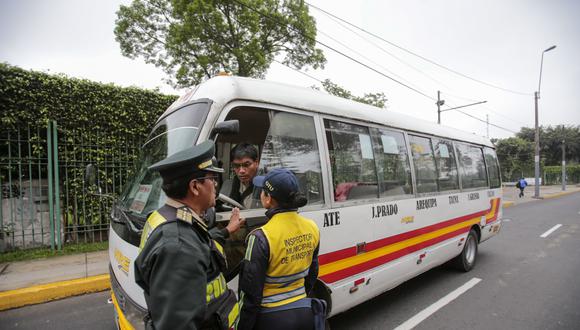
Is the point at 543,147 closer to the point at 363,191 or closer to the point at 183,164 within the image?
the point at 363,191

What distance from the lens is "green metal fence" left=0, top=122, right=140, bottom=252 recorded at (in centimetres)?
608

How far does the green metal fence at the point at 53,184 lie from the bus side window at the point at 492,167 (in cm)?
817

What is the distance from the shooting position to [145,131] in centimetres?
735

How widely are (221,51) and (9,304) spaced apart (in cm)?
1201

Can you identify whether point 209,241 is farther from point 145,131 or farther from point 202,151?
point 145,131

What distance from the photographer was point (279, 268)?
6.06ft

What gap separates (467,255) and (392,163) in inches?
124

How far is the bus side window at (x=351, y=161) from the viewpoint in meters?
3.15

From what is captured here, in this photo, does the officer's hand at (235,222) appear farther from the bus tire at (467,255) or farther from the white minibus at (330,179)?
the bus tire at (467,255)

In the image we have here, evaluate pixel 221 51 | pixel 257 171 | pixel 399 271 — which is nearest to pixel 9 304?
pixel 257 171

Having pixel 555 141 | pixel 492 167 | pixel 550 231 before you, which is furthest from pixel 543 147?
pixel 492 167

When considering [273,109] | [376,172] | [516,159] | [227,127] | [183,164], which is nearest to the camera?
[183,164]

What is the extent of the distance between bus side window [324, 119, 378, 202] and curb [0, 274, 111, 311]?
4169 millimetres

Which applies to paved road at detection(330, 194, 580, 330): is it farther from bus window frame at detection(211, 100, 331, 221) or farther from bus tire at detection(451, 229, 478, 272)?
bus window frame at detection(211, 100, 331, 221)
